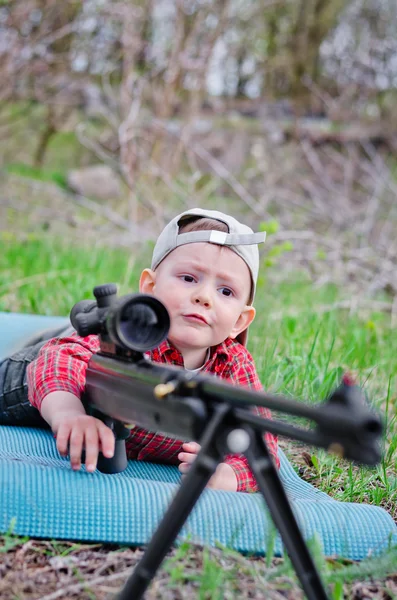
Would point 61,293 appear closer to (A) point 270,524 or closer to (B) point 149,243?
(B) point 149,243

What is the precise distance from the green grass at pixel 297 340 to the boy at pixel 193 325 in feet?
1.28

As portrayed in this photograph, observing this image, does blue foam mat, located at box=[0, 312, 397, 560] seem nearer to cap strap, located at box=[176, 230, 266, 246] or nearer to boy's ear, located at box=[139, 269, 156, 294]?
boy's ear, located at box=[139, 269, 156, 294]

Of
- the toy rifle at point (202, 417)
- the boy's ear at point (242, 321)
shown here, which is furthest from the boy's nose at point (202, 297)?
the toy rifle at point (202, 417)

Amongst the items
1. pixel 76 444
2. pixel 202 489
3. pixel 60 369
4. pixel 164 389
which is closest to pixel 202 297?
pixel 60 369

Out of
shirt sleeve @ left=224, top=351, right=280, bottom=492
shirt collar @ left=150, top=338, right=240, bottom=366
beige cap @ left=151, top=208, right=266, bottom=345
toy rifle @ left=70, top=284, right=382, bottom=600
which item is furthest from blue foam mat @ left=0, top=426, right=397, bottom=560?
beige cap @ left=151, top=208, right=266, bottom=345

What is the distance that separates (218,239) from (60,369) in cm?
53

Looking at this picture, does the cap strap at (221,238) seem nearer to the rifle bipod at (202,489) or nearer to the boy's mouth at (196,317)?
the boy's mouth at (196,317)

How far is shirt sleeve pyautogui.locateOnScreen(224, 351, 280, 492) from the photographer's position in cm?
195

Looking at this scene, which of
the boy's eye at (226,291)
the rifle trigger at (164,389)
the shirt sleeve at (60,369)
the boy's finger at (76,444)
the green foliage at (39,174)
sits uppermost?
the green foliage at (39,174)

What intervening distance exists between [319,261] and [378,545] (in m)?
3.79

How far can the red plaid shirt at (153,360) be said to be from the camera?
1916mm

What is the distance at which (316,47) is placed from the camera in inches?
462

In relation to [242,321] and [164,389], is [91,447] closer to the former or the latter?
[164,389]

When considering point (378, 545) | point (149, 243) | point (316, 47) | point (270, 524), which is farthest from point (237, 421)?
point (316, 47)
